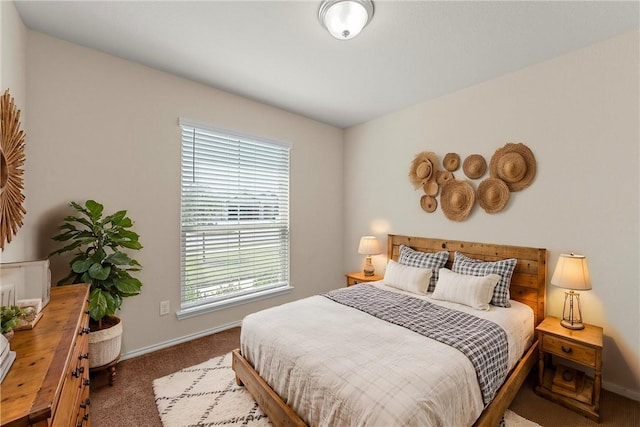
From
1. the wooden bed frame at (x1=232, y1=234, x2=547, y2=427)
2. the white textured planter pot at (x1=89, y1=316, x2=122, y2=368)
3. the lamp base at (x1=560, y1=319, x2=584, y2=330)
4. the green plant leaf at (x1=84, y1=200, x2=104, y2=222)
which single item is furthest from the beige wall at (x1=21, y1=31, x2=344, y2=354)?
the lamp base at (x1=560, y1=319, x2=584, y2=330)

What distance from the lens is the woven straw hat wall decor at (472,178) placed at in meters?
2.55

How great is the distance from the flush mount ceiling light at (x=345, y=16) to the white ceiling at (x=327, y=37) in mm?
75

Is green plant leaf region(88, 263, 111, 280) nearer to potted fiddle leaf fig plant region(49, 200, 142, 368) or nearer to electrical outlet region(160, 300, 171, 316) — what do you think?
potted fiddle leaf fig plant region(49, 200, 142, 368)

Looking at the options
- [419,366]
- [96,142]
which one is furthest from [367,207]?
[96,142]

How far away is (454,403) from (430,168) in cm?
240

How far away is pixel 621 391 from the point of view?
6.86 feet

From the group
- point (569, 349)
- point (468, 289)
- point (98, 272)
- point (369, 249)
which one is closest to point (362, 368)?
point (468, 289)

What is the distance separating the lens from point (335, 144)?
166 inches

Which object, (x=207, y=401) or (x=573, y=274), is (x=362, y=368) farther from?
(x=573, y=274)

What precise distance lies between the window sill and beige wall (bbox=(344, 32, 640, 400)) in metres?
2.04

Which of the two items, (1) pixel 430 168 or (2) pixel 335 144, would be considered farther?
(2) pixel 335 144

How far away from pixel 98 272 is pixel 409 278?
261 centimetres

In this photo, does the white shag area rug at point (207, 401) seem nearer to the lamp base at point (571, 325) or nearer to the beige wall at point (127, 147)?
the beige wall at point (127, 147)

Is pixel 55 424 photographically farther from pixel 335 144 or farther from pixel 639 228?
pixel 335 144
